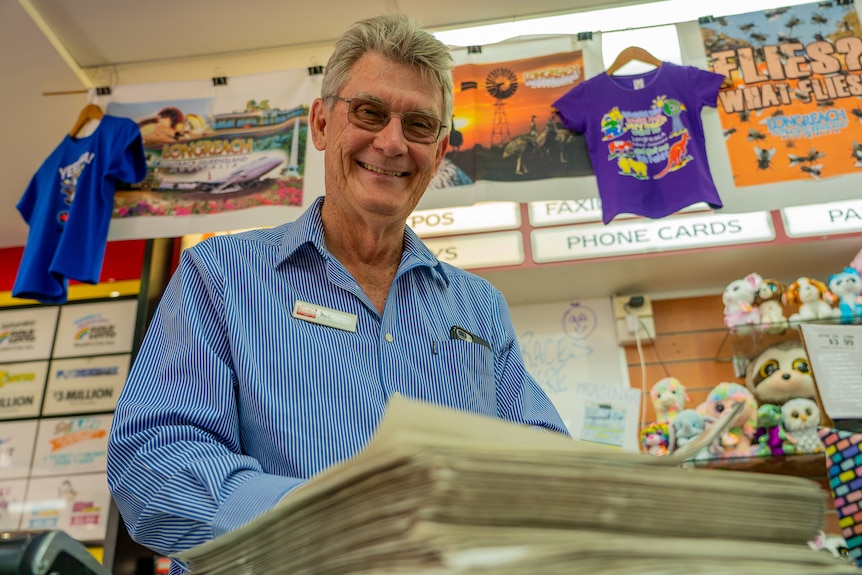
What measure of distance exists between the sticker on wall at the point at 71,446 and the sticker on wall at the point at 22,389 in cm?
15

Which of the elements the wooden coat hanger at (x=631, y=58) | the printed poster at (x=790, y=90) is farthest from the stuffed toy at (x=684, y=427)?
the wooden coat hanger at (x=631, y=58)

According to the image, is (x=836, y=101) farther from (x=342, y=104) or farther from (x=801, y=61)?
(x=342, y=104)

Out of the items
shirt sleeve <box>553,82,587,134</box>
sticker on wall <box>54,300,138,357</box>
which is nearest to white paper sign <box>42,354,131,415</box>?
sticker on wall <box>54,300,138,357</box>

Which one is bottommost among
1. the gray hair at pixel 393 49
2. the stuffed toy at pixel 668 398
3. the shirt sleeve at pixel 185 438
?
the shirt sleeve at pixel 185 438

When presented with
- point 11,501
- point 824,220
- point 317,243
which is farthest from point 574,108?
point 11,501

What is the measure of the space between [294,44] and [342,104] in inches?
81.4

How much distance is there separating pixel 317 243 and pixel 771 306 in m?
2.24

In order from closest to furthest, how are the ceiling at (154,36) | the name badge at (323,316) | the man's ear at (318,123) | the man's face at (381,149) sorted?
the name badge at (323,316), the man's face at (381,149), the man's ear at (318,123), the ceiling at (154,36)

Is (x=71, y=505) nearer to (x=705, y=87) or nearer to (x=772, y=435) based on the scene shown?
(x=772, y=435)

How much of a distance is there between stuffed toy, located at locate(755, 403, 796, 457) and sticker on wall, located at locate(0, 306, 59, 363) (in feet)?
11.3

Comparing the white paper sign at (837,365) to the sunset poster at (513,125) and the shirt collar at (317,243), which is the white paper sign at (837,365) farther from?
the shirt collar at (317,243)

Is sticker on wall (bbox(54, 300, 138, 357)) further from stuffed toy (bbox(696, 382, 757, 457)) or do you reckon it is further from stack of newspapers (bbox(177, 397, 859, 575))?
stack of newspapers (bbox(177, 397, 859, 575))

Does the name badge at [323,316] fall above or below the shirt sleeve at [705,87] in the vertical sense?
below

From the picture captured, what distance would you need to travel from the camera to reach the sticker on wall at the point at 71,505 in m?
3.38
